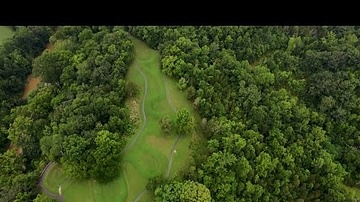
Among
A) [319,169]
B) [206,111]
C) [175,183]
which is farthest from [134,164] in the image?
[319,169]

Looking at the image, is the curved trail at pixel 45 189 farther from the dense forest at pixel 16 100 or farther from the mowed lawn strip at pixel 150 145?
the mowed lawn strip at pixel 150 145

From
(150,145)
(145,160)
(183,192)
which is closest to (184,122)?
(150,145)

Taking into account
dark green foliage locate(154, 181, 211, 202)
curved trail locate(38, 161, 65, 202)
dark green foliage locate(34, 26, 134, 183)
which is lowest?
curved trail locate(38, 161, 65, 202)

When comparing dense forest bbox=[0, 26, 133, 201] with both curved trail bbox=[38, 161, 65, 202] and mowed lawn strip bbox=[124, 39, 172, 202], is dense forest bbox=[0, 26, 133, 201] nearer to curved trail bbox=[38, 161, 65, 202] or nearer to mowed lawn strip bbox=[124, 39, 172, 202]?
curved trail bbox=[38, 161, 65, 202]

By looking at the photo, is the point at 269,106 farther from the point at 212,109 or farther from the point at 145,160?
the point at 145,160

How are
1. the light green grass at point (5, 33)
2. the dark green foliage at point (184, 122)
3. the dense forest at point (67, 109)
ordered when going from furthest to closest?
the light green grass at point (5, 33)
the dark green foliage at point (184, 122)
the dense forest at point (67, 109)

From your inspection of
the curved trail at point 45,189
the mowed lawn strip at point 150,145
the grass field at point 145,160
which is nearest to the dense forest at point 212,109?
the curved trail at point 45,189

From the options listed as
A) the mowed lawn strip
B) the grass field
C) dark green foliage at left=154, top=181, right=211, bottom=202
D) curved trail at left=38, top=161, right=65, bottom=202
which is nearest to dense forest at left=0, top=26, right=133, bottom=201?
curved trail at left=38, top=161, right=65, bottom=202
